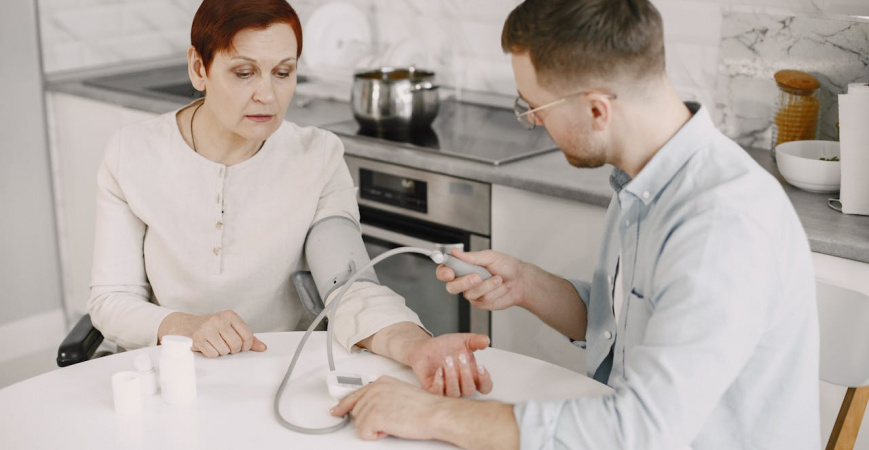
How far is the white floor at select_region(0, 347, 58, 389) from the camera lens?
3631 millimetres

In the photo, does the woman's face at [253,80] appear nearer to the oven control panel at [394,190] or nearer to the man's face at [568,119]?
the man's face at [568,119]

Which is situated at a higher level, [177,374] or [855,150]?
[855,150]

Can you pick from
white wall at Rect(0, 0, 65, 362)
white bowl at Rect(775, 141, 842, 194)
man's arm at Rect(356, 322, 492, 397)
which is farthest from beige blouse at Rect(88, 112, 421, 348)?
white wall at Rect(0, 0, 65, 362)

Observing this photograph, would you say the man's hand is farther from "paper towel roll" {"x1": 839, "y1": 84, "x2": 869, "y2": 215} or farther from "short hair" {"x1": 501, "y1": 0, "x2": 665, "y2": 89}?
"paper towel roll" {"x1": 839, "y1": 84, "x2": 869, "y2": 215}

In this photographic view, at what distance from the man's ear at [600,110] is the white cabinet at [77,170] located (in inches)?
90.6

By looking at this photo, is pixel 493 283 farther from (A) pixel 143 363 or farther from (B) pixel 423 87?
(B) pixel 423 87

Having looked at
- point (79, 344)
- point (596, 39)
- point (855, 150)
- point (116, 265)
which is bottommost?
point (79, 344)

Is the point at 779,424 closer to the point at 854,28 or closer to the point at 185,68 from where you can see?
the point at 854,28

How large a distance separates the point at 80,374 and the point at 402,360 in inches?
21.3

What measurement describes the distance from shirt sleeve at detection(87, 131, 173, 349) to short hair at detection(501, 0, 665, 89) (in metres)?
0.96

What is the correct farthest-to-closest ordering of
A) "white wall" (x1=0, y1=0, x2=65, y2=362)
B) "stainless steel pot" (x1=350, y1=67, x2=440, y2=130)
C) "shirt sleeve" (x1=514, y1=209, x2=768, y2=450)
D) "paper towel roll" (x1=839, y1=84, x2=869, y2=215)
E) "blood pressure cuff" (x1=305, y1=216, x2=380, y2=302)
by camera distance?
"white wall" (x1=0, y1=0, x2=65, y2=362), "stainless steel pot" (x1=350, y1=67, x2=440, y2=130), "paper towel roll" (x1=839, y1=84, x2=869, y2=215), "blood pressure cuff" (x1=305, y1=216, x2=380, y2=302), "shirt sleeve" (x1=514, y1=209, x2=768, y2=450)

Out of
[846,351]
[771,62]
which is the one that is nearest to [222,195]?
[846,351]

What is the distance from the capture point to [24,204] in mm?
3668

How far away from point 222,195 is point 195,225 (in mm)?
85
